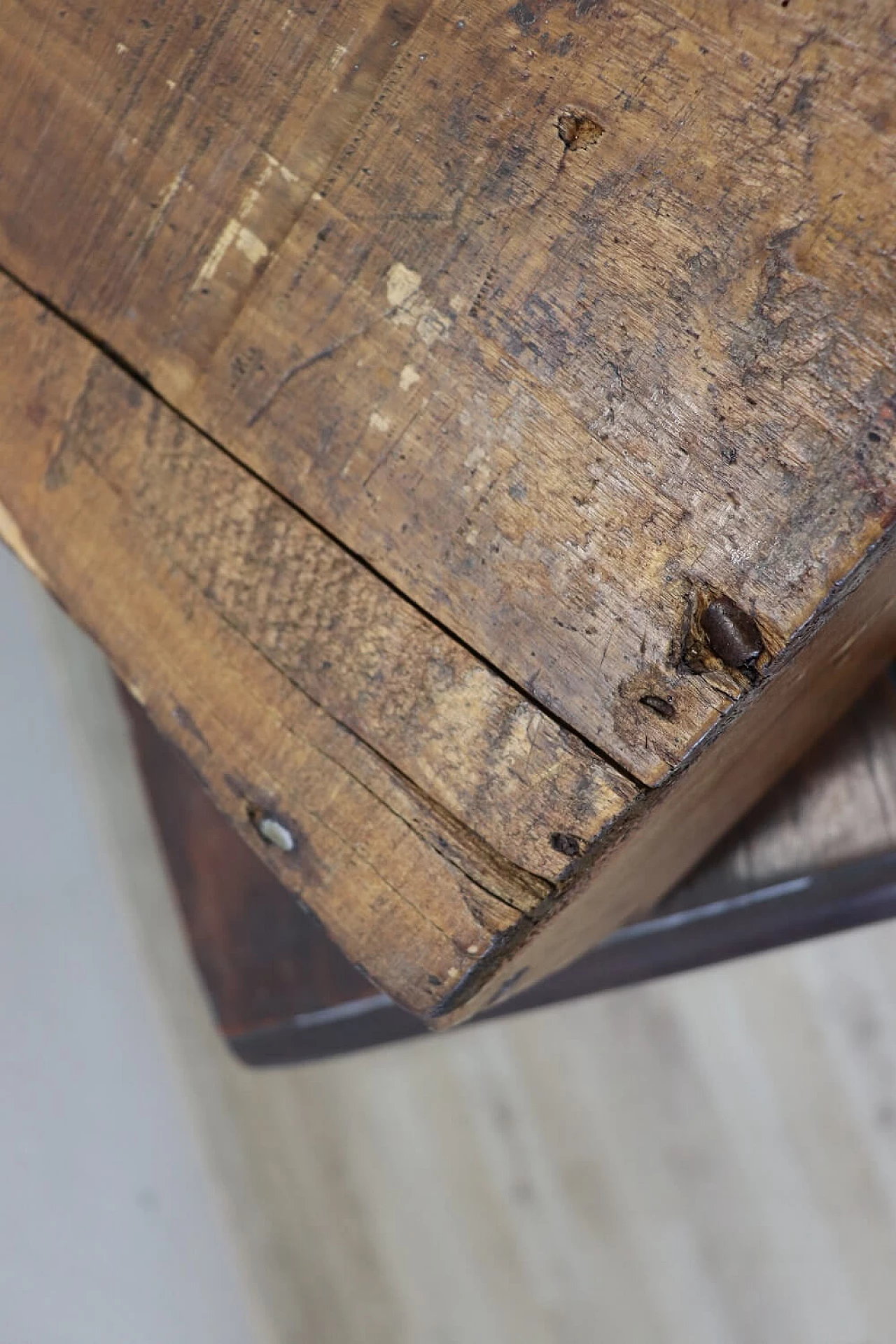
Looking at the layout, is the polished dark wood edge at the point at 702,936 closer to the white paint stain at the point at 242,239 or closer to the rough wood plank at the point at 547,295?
the rough wood plank at the point at 547,295

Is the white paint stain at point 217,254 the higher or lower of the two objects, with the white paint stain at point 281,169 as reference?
lower

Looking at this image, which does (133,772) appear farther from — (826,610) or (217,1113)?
(826,610)

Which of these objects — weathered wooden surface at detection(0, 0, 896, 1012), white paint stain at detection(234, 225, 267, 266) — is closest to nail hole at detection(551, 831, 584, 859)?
weathered wooden surface at detection(0, 0, 896, 1012)

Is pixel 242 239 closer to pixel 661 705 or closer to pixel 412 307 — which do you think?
pixel 412 307

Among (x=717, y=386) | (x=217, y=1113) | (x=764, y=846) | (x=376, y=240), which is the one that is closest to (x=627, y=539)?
(x=717, y=386)

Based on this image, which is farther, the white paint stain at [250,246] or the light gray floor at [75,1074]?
the light gray floor at [75,1074]

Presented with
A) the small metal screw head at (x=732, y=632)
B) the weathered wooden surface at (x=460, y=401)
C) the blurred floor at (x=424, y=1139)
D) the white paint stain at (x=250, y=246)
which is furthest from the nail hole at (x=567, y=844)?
the blurred floor at (x=424, y=1139)

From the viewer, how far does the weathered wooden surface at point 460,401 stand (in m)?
0.45

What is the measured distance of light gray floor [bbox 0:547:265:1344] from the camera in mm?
1520

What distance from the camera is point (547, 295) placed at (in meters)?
0.49

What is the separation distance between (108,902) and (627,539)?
1.60 metres

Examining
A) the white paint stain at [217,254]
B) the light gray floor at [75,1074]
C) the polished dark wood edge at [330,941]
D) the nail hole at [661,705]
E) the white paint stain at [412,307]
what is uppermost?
the white paint stain at [412,307]

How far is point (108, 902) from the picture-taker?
6.06 ft

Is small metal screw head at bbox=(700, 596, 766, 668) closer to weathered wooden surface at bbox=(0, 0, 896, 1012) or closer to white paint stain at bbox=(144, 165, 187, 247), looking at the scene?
weathered wooden surface at bbox=(0, 0, 896, 1012)
